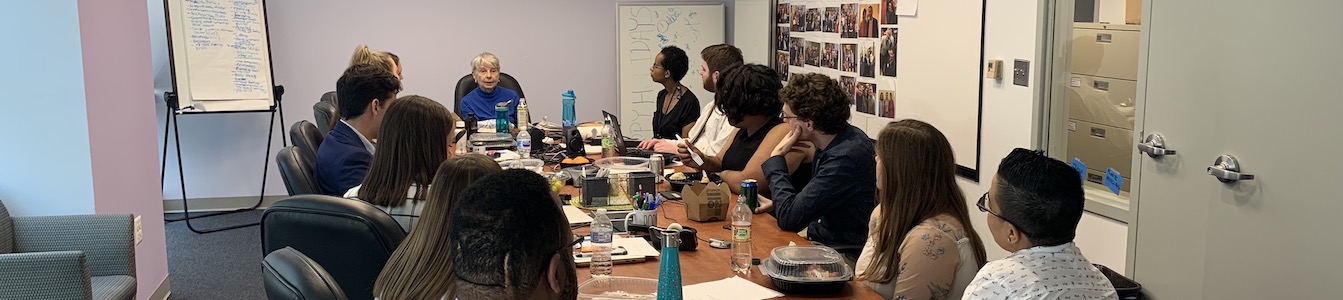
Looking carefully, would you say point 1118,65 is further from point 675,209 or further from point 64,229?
point 64,229

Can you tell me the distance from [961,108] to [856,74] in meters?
1.22

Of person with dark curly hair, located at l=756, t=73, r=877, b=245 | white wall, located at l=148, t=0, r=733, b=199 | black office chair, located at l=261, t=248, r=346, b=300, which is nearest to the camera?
black office chair, located at l=261, t=248, r=346, b=300

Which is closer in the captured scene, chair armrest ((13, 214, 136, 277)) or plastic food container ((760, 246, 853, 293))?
plastic food container ((760, 246, 853, 293))

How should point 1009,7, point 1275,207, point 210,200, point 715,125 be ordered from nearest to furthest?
point 1275,207 < point 1009,7 < point 715,125 < point 210,200

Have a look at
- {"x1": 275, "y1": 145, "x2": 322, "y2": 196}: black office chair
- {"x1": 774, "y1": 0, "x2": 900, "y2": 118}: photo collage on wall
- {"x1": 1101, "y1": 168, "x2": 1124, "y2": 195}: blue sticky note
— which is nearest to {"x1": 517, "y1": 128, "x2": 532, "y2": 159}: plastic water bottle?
{"x1": 275, "y1": 145, "x2": 322, "y2": 196}: black office chair

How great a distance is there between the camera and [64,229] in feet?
12.6

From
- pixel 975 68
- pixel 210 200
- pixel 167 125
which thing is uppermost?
pixel 975 68

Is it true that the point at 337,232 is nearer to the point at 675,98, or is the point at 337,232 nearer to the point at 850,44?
the point at 675,98

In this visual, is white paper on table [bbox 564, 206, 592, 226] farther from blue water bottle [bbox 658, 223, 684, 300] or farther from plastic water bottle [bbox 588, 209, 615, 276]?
blue water bottle [bbox 658, 223, 684, 300]

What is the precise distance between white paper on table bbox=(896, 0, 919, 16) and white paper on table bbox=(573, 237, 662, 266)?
273 centimetres

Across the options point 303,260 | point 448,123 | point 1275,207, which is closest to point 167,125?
point 448,123

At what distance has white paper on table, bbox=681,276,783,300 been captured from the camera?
8.68 ft

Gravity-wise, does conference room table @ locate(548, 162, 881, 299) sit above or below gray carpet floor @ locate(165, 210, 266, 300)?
above

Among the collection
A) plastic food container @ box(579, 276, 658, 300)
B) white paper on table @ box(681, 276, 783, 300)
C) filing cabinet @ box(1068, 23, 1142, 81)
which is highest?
filing cabinet @ box(1068, 23, 1142, 81)
